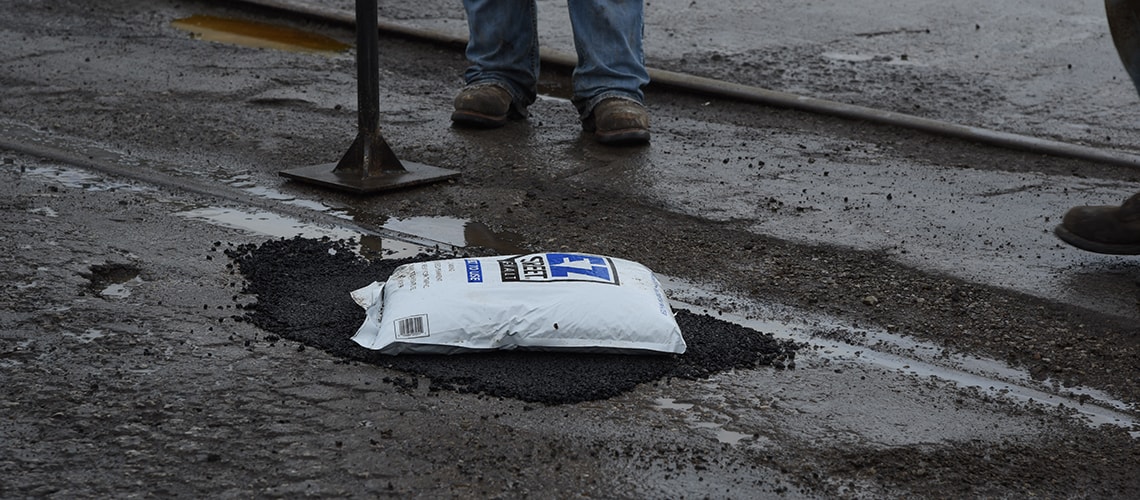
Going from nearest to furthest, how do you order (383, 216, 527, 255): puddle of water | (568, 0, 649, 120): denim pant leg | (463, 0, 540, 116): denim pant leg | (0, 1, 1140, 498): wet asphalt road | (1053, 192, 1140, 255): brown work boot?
1. (0, 1, 1140, 498): wet asphalt road
2. (1053, 192, 1140, 255): brown work boot
3. (383, 216, 527, 255): puddle of water
4. (568, 0, 649, 120): denim pant leg
5. (463, 0, 540, 116): denim pant leg

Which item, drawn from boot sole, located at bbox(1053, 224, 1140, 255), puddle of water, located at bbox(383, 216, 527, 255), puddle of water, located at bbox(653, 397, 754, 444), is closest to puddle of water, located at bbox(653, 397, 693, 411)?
puddle of water, located at bbox(653, 397, 754, 444)

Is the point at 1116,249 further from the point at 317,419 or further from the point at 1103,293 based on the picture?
the point at 317,419

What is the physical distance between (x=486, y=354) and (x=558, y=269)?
25 cm

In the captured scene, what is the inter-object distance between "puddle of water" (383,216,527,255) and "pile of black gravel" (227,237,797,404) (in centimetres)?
38

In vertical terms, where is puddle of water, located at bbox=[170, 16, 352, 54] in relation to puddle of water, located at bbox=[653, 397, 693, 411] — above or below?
above

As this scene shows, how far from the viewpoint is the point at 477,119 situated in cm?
520

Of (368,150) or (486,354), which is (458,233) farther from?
(486,354)

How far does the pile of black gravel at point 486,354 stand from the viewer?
9.44 feet

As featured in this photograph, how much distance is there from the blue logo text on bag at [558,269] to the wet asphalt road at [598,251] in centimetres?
33

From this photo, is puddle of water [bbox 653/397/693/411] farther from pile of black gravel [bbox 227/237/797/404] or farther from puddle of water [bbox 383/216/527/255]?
puddle of water [bbox 383/216/527/255]

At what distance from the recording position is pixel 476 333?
9.78 ft

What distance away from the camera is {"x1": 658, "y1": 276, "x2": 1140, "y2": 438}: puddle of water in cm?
289

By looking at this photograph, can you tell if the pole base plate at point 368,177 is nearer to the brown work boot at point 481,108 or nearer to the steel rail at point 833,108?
the brown work boot at point 481,108

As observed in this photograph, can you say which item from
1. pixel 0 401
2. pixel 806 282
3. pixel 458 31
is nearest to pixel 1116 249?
pixel 806 282
